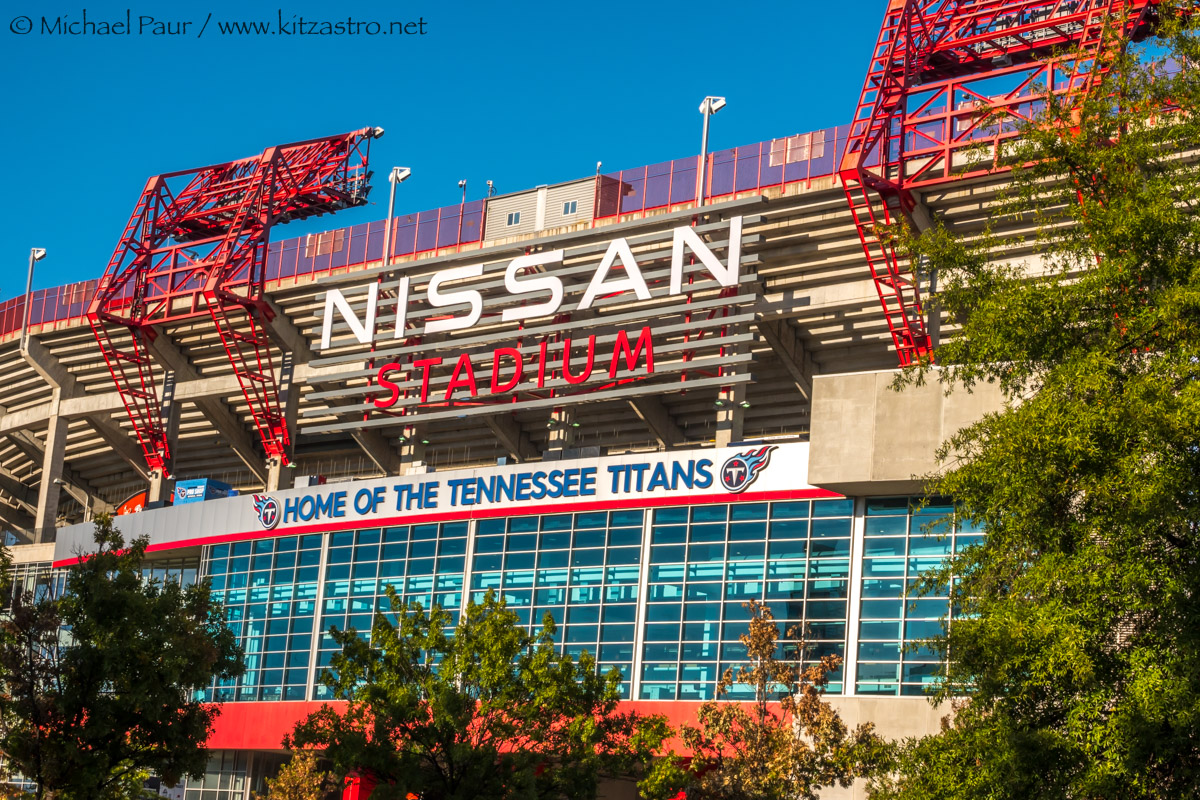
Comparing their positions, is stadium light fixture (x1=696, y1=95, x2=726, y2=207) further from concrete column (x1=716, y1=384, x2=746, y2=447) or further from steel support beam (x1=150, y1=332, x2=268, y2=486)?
steel support beam (x1=150, y1=332, x2=268, y2=486)

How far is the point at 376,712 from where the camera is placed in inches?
1457

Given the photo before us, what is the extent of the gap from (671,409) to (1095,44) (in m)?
23.9

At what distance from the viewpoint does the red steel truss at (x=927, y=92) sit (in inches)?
2135

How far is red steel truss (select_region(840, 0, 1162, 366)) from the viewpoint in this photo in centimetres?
5422

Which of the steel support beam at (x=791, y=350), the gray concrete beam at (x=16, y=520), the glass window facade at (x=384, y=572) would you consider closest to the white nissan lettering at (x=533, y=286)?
the steel support beam at (x=791, y=350)

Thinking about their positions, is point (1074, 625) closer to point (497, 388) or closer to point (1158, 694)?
point (1158, 694)

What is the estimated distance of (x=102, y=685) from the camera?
3400 cm

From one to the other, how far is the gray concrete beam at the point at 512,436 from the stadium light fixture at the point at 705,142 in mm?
14874

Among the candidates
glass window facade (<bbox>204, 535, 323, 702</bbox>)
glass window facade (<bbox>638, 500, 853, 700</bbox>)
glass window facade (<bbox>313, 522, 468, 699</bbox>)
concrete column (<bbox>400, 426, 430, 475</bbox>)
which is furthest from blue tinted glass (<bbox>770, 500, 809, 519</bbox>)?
glass window facade (<bbox>204, 535, 323, 702</bbox>)

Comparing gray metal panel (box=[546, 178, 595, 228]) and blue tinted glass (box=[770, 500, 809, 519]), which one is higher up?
gray metal panel (box=[546, 178, 595, 228])

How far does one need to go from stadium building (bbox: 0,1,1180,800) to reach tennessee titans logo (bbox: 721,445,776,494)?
4.5 inches

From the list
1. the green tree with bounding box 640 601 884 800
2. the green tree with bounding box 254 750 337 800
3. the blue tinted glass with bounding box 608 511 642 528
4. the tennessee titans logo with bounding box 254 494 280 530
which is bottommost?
the green tree with bounding box 254 750 337 800

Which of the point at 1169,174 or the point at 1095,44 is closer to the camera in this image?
the point at 1169,174

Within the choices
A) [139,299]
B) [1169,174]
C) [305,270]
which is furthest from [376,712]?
[139,299]
